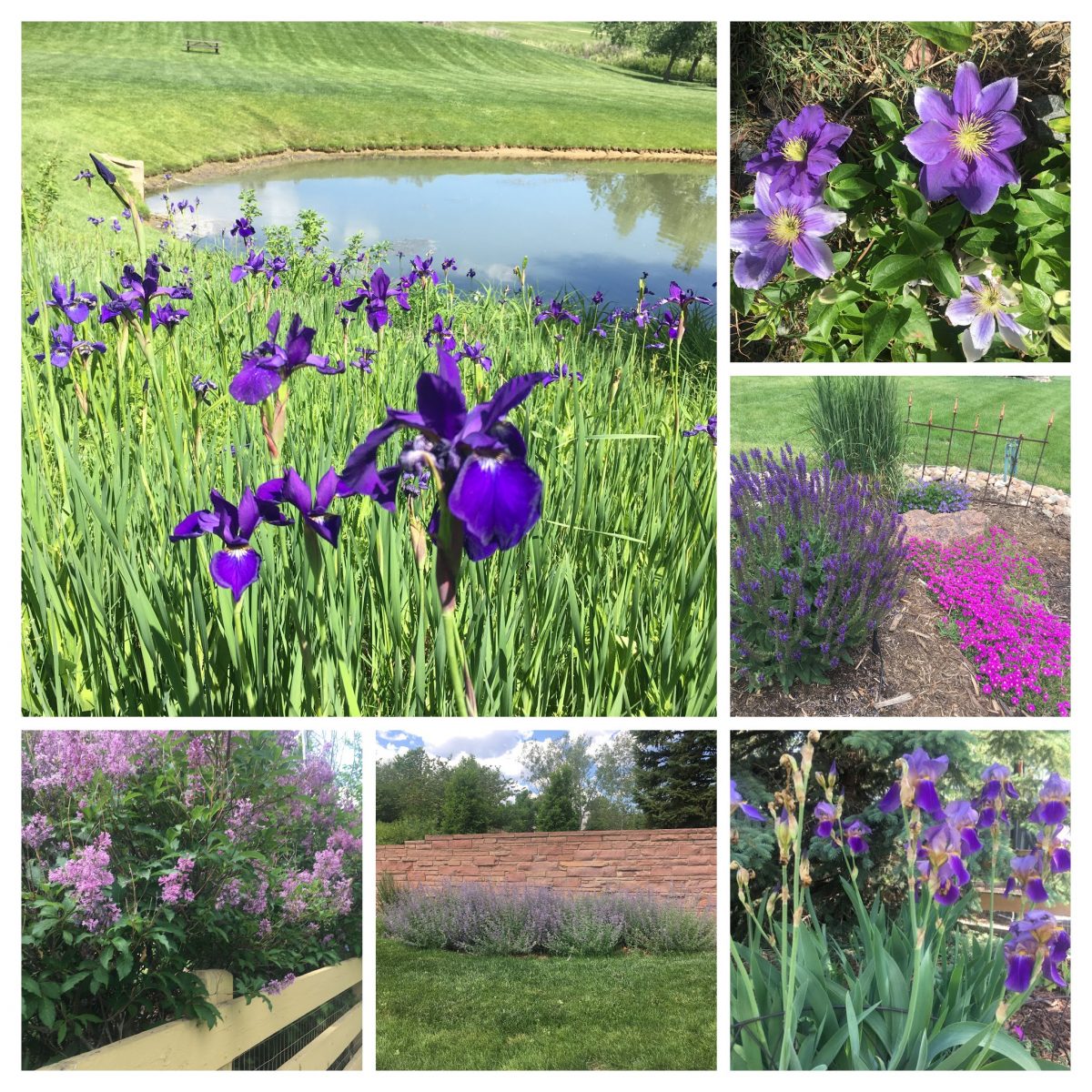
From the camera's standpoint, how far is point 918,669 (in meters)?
2.27

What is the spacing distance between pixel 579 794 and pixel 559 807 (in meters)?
0.07

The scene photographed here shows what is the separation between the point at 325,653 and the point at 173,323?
164cm

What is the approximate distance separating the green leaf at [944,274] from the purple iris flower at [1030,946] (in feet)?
5.41

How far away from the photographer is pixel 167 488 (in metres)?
2.34

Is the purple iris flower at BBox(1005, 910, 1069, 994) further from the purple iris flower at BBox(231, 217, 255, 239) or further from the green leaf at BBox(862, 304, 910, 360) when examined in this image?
the purple iris flower at BBox(231, 217, 255, 239)

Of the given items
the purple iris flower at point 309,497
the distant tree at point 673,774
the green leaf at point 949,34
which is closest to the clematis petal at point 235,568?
the purple iris flower at point 309,497

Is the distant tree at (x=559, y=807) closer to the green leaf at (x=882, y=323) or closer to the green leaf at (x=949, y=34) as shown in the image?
the green leaf at (x=882, y=323)

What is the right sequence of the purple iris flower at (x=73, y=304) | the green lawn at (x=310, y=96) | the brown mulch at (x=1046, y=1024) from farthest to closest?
the green lawn at (x=310, y=96) → the purple iris flower at (x=73, y=304) → the brown mulch at (x=1046, y=1024)

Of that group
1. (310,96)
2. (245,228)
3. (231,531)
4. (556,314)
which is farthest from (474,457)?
(310,96)

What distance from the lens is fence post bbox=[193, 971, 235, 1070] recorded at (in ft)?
7.32

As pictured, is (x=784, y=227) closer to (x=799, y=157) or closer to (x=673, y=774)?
(x=799, y=157)

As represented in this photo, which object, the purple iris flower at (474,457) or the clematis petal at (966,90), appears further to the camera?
the clematis petal at (966,90)

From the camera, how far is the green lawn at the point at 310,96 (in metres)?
2.95
